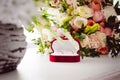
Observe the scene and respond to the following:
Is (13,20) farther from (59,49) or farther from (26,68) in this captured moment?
(59,49)

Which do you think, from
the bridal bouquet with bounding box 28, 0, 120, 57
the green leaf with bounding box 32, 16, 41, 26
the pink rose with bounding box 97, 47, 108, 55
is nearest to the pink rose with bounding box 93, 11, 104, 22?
the bridal bouquet with bounding box 28, 0, 120, 57

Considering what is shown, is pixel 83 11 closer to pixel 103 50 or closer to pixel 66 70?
pixel 103 50

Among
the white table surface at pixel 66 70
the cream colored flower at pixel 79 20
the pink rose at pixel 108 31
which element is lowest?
the white table surface at pixel 66 70

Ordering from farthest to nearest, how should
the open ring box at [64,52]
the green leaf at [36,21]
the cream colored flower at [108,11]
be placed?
the cream colored flower at [108,11] < the open ring box at [64,52] < the green leaf at [36,21]

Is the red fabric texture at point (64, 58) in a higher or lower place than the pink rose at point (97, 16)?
lower

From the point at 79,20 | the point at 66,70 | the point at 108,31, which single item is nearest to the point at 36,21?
the point at 66,70

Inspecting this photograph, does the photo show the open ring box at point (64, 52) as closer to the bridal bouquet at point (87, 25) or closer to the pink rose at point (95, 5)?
the bridal bouquet at point (87, 25)

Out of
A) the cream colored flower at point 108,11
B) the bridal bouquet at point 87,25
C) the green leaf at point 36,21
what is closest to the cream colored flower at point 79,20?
the bridal bouquet at point 87,25
